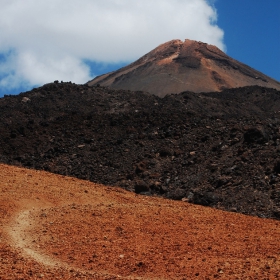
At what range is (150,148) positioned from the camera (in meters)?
19.7

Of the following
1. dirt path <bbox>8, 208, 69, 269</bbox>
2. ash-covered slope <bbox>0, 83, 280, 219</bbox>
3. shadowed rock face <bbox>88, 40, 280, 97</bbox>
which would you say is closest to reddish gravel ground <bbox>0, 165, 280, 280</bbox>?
dirt path <bbox>8, 208, 69, 269</bbox>

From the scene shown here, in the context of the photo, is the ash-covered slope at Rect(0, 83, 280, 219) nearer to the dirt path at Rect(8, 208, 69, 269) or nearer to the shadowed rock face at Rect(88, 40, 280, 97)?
the dirt path at Rect(8, 208, 69, 269)

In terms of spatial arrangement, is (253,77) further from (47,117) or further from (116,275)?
(116,275)

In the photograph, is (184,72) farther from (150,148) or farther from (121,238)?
(121,238)

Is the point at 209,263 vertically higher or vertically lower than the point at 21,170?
lower

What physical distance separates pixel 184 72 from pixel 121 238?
A: 210ft

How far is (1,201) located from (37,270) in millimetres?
4283

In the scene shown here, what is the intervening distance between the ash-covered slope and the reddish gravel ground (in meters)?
2.12

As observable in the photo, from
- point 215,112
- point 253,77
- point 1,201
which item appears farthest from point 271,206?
point 253,77

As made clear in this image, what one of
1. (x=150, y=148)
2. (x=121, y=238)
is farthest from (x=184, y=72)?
(x=121, y=238)

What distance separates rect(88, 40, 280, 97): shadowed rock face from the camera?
6553 centimetres

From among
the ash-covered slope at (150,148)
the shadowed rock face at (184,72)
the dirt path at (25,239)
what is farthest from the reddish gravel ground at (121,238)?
the shadowed rock face at (184,72)

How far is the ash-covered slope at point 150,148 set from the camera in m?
14.5

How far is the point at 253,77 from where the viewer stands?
75.9 metres
